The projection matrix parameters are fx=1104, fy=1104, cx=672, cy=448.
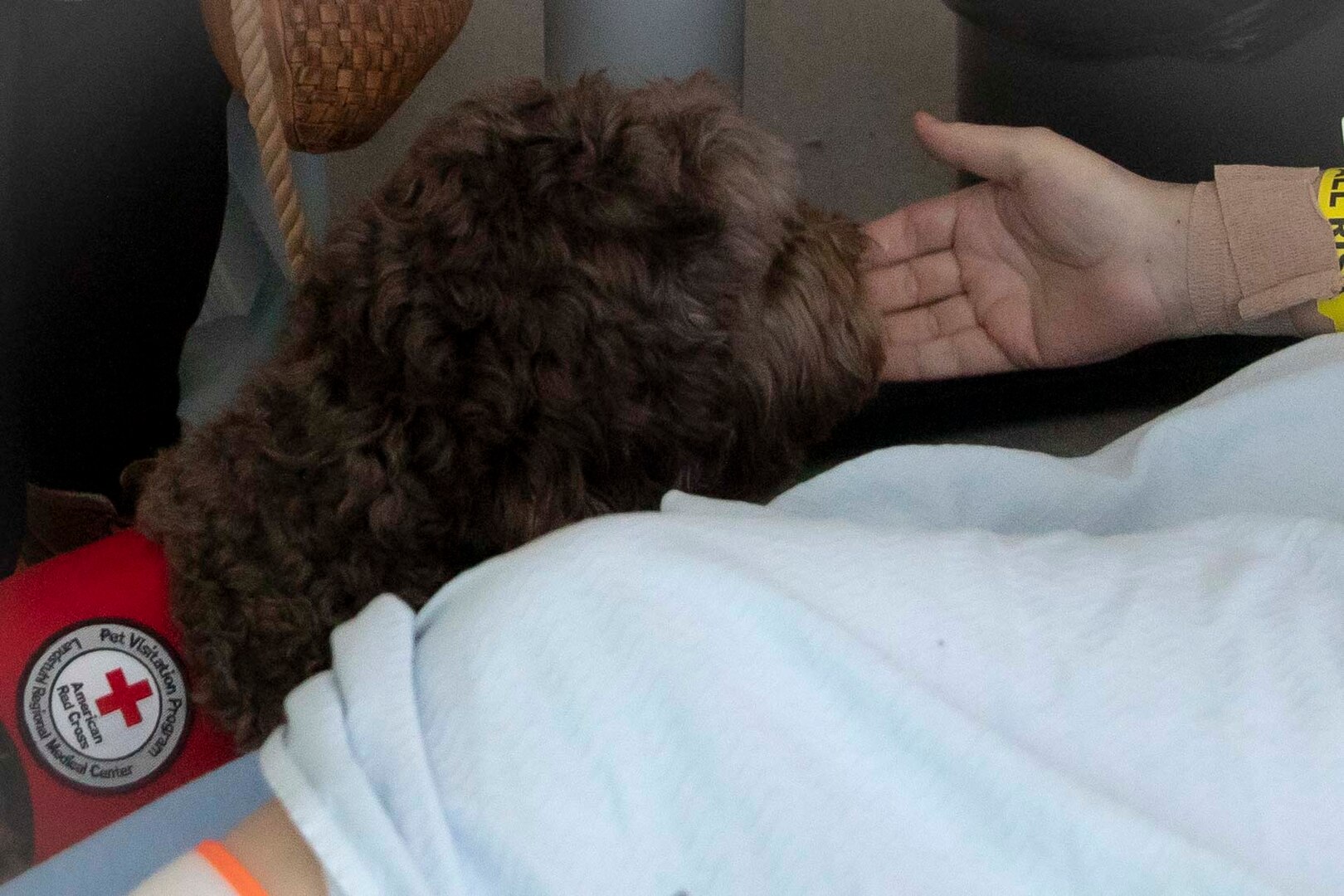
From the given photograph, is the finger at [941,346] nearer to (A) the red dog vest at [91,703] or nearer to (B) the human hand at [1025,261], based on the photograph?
(B) the human hand at [1025,261]

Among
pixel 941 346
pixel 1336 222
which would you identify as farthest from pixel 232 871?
pixel 1336 222

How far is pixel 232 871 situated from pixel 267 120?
59 cm

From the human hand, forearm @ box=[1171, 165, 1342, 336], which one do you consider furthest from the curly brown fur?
forearm @ box=[1171, 165, 1342, 336]

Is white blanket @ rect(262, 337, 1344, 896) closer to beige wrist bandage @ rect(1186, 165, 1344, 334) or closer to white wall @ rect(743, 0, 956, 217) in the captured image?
beige wrist bandage @ rect(1186, 165, 1344, 334)

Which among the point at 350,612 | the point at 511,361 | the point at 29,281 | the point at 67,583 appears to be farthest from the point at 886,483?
the point at 29,281

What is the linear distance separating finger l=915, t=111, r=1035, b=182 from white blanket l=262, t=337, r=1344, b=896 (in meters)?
0.64

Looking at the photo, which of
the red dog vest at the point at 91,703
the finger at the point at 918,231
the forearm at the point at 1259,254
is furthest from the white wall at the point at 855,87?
the red dog vest at the point at 91,703

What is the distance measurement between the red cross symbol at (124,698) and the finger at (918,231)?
2.73 ft

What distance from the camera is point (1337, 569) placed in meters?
0.61

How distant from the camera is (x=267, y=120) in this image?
0.85m

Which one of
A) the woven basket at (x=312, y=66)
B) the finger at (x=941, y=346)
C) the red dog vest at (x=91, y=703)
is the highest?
the woven basket at (x=312, y=66)

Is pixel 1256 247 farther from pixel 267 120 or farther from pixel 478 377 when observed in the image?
pixel 267 120

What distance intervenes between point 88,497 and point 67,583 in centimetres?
33

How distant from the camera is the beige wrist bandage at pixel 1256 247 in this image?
100 centimetres
